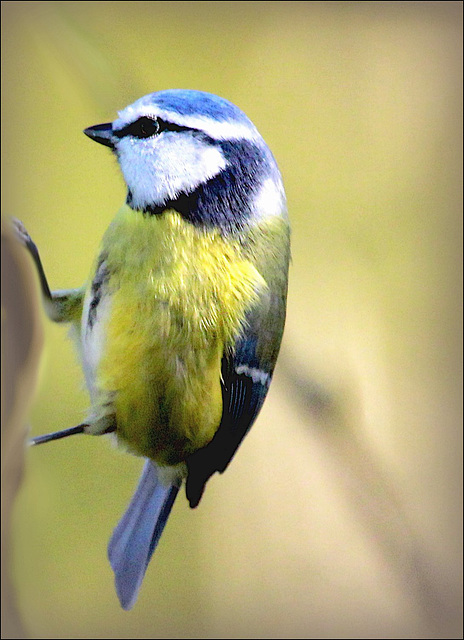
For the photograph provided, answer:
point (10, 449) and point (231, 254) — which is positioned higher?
point (231, 254)

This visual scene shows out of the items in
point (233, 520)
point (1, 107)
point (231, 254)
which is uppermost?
point (1, 107)

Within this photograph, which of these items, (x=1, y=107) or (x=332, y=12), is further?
(x=332, y=12)

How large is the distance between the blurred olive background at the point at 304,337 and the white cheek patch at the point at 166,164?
0.08 meters

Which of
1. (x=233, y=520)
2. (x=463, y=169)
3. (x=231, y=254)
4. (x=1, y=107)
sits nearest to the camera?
(x=231, y=254)

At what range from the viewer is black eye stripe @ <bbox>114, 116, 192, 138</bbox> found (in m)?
0.44

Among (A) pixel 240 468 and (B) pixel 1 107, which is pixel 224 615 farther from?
(B) pixel 1 107

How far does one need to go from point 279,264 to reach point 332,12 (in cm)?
42

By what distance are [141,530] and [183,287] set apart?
24 cm

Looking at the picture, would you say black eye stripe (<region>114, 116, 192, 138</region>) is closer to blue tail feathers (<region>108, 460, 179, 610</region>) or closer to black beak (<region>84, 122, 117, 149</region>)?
black beak (<region>84, 122, 117, 149</region>)

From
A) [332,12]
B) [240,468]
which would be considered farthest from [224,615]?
[332,12]

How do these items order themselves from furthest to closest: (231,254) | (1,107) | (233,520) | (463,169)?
(463,169)
(233,520)
(1,107)
(231,254)

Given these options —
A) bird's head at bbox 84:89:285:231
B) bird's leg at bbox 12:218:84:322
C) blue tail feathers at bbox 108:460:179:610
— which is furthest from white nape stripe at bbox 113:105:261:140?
blue tail feathers at bbox 108:460:179:610

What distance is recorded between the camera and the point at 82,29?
63 centimetres

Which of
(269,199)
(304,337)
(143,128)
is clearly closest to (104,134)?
(143,128)
